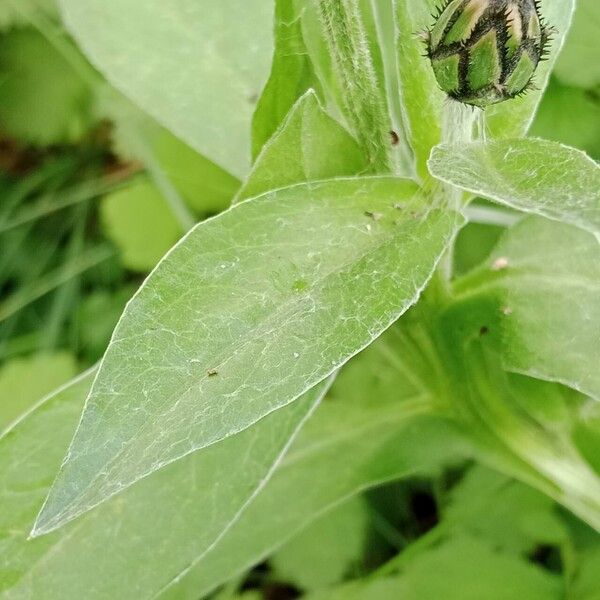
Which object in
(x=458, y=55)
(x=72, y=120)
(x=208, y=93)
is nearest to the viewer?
(x=458, y=55)

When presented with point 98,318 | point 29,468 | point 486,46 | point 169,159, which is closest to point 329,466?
point 29,468

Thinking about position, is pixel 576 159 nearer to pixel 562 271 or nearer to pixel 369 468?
pixel 562 271

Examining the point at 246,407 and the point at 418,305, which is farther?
the point at 418,305

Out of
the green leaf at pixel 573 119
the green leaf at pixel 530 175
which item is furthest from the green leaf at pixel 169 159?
the green leaf at pixel 530 175

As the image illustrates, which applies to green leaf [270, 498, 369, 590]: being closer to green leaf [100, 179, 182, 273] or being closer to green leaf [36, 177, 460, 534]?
green leaf [100, 179, 182, 273]

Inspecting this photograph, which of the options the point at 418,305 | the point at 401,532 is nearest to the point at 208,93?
the point at 418,305

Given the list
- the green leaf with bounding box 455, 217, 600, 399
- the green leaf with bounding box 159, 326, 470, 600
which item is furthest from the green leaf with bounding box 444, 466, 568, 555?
the green leaf with bounding box 455, 217, 600, 399

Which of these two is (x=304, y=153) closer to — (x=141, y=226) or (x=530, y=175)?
(x=530, y=175)
